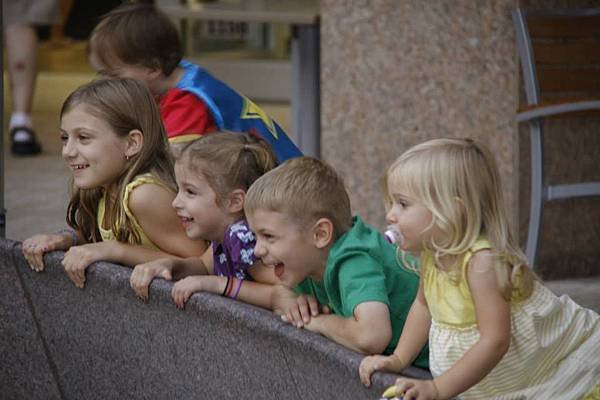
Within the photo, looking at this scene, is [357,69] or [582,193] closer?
[582,193]

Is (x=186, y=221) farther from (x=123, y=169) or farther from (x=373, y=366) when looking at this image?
(x=373, y=366)

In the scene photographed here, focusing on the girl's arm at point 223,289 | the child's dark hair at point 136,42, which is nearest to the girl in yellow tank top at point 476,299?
the girl's arm at point 223,289

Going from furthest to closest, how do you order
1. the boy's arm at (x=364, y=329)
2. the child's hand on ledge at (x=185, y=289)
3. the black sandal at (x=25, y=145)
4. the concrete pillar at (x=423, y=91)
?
1. the black sandal at (x=25, y=145)
2. the concrete pillar at (x=423, y=91)
3. the child's hand on ledge at (x=185, y=289)
4. the boy's arm at (x=364, y=329)

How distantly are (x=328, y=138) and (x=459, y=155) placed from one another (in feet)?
12.6

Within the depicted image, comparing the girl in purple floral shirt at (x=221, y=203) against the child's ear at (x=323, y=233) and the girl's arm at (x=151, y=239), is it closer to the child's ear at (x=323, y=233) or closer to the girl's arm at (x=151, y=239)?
the girl's arm at (x=151, y=239)

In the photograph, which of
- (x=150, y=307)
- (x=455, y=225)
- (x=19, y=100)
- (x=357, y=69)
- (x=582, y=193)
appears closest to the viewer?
(x=455, y=225)

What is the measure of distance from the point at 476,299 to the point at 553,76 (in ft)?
10.1

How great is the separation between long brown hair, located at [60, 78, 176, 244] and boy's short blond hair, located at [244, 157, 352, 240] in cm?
83

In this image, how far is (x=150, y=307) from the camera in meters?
4.11

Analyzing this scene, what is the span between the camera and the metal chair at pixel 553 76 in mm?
5910

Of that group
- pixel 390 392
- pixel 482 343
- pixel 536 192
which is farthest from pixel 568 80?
pixel 390 392

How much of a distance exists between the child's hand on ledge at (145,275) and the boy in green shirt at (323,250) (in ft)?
1.35

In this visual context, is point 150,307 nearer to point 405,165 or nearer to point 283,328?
point 283,328

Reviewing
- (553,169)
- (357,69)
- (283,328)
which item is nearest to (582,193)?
(553,169)
